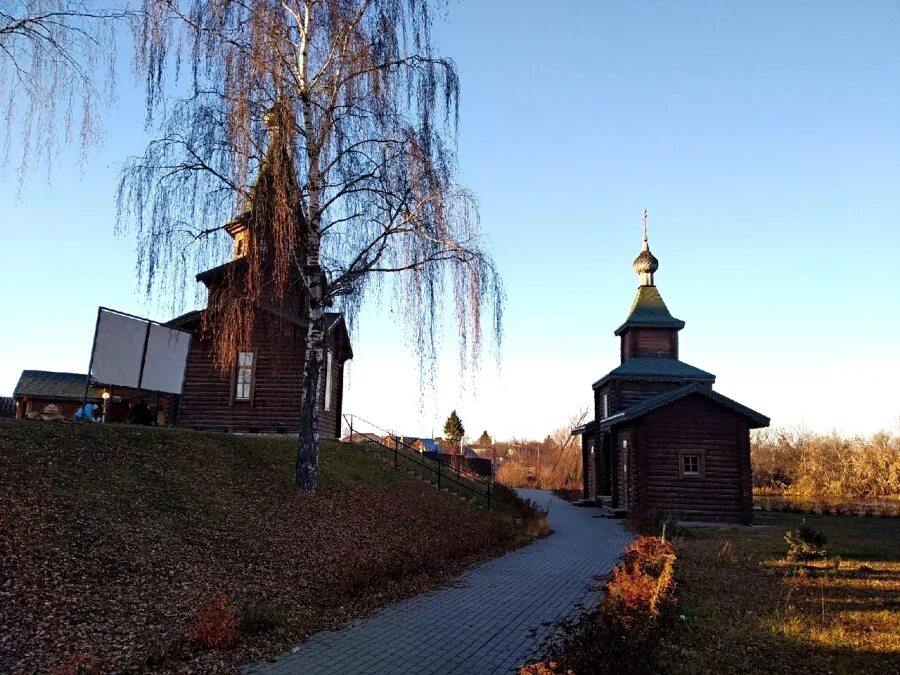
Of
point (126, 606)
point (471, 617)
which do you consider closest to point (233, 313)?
point (126, 606)

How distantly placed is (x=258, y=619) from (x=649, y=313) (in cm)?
2845

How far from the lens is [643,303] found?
109 ft

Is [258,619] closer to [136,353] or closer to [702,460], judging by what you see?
[136,353]

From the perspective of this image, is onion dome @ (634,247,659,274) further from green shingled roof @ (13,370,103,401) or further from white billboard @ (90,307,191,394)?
green shingled roof @ (13,370,103,401)

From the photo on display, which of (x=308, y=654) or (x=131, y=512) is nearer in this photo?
(x=308, y=654)

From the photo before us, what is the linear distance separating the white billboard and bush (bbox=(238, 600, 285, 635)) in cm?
1039

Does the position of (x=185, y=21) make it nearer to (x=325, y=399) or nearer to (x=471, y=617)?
(x=471, y=617)

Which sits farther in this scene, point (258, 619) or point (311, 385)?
point (311, 385)

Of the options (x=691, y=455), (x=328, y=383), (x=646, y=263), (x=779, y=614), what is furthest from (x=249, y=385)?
(x=646, y=263)

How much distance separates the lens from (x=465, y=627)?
26.7 ft

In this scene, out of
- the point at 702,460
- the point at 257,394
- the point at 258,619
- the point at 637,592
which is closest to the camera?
the point at 258,619

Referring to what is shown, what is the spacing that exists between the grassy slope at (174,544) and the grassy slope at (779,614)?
4.12 m

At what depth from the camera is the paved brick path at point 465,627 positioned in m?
6.54

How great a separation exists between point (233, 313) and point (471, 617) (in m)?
6.75
